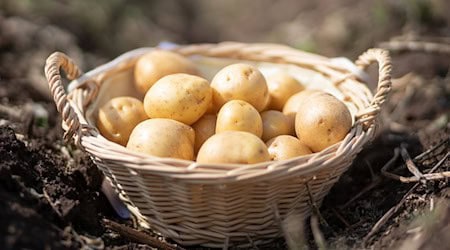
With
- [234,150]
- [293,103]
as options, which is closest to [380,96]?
[293,103]

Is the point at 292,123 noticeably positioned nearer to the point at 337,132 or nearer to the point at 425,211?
the point at 337,132

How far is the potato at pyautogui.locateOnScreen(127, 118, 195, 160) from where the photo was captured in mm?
1841

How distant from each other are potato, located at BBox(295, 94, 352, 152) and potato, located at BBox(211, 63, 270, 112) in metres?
0.18

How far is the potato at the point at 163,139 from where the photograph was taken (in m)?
1.84

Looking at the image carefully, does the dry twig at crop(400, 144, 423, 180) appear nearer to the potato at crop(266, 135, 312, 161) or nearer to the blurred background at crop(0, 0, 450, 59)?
the potato at crop(266, 135, 312, 161)

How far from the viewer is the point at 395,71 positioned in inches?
127

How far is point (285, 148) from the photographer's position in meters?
1.92

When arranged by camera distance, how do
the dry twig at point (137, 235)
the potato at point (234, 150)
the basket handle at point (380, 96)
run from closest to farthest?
the potato at point (234, 150) → the dry twig at point (137, 235) → the basket handle at point (380, 96)

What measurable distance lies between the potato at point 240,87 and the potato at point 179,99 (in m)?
0.06

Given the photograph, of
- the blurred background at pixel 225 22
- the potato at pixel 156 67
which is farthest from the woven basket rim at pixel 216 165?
the blurred background at pixel 225 22

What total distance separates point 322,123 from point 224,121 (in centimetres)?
32

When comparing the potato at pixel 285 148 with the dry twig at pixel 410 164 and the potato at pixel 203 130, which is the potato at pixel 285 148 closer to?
the potato at pixel 203 130

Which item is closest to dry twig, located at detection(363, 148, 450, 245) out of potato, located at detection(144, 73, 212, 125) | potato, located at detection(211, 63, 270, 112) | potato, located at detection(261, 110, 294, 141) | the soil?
the soil

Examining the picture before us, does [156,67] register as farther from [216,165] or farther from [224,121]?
[216,165]
